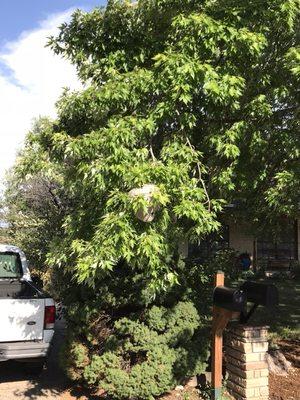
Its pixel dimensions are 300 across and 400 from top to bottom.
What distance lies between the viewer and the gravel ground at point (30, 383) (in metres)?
6.21

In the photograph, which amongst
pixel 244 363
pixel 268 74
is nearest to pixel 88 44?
pixel 268 74

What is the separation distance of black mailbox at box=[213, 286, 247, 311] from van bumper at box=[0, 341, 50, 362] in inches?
93.7

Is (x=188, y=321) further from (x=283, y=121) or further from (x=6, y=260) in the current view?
(x=6, y=260)

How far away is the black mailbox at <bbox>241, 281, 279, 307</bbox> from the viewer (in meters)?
5.34

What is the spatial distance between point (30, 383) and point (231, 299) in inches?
124

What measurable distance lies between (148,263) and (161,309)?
1.73m

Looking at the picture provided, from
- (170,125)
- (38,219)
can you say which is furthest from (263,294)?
(38,219)

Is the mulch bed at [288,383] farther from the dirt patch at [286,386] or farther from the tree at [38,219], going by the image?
the tree at [38,219]

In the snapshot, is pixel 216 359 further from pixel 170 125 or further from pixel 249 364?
pixel 170 125

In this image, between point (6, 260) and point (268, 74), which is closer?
point (268, 74)

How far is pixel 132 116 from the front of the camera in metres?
5.01

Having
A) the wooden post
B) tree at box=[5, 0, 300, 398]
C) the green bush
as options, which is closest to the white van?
tree at box=[5, 0, 300, 398]

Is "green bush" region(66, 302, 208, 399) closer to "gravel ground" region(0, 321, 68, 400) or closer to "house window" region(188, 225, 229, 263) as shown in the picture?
"gravel ground" region(0, 321, 68, 400)

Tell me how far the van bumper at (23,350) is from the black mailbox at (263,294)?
2.66 meters
